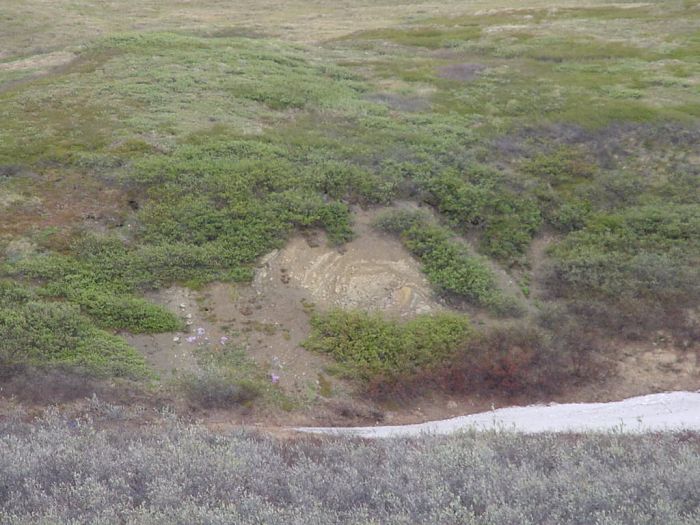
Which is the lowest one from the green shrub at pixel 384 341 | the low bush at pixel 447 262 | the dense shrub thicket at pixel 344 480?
the green shrub at pixel 384 341

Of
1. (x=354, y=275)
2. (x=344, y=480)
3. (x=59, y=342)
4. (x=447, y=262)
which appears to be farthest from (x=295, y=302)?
(x=344, y=480)

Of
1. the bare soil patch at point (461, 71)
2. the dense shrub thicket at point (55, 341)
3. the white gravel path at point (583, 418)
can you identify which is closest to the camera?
the white gravel path at point (583, 418)

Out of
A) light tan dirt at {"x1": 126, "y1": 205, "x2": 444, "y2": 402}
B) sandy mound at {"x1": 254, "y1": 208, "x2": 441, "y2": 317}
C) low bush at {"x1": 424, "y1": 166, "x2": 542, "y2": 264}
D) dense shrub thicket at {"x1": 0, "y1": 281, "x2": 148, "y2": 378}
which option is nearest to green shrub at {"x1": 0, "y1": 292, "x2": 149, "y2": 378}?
dense shrub thicket at {"x1": 0, "y1": 281, "x2": 148, "y2": 378}

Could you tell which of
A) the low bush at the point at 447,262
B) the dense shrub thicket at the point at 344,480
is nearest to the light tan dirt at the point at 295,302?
the low bush at the point at 447,262

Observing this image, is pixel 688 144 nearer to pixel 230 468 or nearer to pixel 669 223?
pixel 669 223

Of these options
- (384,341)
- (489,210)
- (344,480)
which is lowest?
(384,341)

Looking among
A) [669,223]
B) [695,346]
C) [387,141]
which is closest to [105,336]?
[387,141]

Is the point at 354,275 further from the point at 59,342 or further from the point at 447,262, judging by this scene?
the point at 59,342

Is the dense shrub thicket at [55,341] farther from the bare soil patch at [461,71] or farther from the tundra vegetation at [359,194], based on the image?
the bare soil patch at [461,71]
